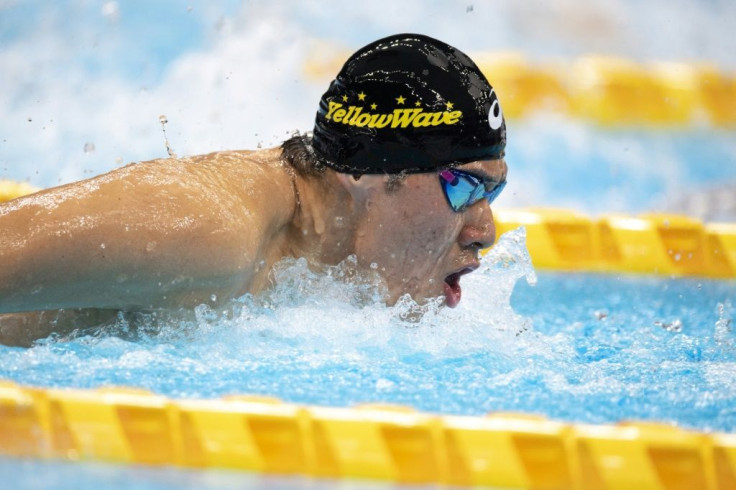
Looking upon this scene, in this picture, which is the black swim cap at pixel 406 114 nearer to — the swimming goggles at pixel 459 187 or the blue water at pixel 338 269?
the swimming goggles at pixel 459 187

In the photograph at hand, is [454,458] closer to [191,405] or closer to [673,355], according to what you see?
[191,405]

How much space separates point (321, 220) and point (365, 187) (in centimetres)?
14

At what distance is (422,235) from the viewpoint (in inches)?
99.0

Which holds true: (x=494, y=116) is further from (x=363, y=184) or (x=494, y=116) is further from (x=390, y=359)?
(x=390, y=359)

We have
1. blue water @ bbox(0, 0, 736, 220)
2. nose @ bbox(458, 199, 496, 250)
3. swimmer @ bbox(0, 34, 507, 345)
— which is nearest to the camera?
swimmer @ bbox(0, 34, 507, 345)

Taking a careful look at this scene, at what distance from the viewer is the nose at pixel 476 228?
102 inches

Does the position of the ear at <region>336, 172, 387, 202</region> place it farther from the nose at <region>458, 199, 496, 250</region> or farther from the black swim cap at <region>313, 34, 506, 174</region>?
the nose at <region>458, 199, 496, 250</region>

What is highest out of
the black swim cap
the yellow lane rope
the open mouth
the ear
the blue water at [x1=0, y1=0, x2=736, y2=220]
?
the blue water at [x1=0, y1=0, x2=736, y2=220]

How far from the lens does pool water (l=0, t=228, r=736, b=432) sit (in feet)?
7.43

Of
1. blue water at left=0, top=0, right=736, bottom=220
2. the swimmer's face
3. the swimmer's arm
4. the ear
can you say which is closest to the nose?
the swimmer's face

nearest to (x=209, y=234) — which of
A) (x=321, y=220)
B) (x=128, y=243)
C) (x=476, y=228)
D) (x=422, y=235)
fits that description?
(x=128, y=243)

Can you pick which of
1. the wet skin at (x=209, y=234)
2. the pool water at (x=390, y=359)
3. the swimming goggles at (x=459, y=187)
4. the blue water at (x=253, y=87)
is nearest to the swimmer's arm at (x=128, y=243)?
the wet skin at (x=209, y=234)

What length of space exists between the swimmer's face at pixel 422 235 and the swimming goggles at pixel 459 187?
13 mm

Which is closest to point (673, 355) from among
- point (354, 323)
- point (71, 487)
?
point (354, 323)
